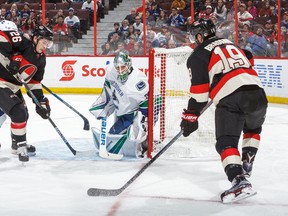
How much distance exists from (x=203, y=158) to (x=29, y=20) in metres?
6.00

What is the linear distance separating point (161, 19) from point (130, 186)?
18.8ft

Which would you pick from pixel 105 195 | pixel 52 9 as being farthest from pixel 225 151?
pixel 52 9

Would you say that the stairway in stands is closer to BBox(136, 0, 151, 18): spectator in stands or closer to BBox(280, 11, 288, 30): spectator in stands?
BBox(136, 0, 151, 18): spectator in stands

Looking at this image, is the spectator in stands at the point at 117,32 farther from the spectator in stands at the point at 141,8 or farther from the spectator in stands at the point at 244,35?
the spectator in stands at the point at 244,35

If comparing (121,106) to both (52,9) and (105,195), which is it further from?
(52,9)

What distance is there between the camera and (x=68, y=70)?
31.1 ft

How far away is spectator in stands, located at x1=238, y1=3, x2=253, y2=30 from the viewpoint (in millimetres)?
8711

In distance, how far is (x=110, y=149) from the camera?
15.4ft

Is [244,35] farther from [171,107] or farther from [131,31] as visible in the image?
[171,107]

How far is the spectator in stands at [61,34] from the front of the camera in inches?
373

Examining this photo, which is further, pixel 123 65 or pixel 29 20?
pixel 29 20

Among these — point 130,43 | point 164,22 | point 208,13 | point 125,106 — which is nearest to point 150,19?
point 164,22

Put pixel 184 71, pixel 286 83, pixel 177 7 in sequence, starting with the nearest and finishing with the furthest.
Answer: pixel 184 71 < pixel 286 83 < pixel 177 7

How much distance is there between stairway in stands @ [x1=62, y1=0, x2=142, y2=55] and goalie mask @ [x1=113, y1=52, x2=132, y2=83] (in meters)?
4.84
